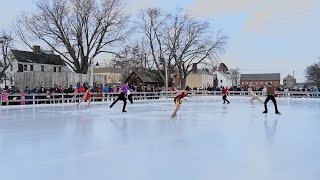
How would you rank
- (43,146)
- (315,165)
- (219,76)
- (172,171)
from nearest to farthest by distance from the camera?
1. (172,171)
2. (315,165)
3. (43,146)
4. (219,76)

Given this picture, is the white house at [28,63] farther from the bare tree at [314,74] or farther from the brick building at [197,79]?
the bare tree at [314,74]

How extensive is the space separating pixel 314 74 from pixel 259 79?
49.0 m

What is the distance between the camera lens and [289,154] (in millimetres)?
6168

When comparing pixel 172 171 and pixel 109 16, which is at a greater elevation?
pixel 109 16

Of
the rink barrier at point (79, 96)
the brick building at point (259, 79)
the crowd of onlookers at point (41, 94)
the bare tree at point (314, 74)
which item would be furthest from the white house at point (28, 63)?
the brick building at point (259, 79)

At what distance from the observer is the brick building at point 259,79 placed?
119m

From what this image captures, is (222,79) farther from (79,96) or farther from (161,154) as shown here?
(161,154)

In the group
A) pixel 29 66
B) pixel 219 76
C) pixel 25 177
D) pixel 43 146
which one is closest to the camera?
pixel 25 177

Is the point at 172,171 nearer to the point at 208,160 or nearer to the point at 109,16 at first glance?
the point at 208,160

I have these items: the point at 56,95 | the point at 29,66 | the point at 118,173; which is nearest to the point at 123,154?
the point at 118,173

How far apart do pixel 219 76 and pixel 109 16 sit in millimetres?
76120

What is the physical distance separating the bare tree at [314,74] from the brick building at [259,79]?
38888 mm

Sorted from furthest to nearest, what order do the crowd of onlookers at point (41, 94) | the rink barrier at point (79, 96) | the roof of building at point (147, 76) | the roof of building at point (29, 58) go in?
1. the roof of building at point (147, 76)
2. the roof of building at point (29, 58)
3. the rink barrier at point (79, 96)
4. the crowd of onlookers at point (41, 94)

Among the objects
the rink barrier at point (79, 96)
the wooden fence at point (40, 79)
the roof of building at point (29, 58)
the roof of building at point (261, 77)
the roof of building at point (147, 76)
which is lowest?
the rink barrier at point (79, 96)
